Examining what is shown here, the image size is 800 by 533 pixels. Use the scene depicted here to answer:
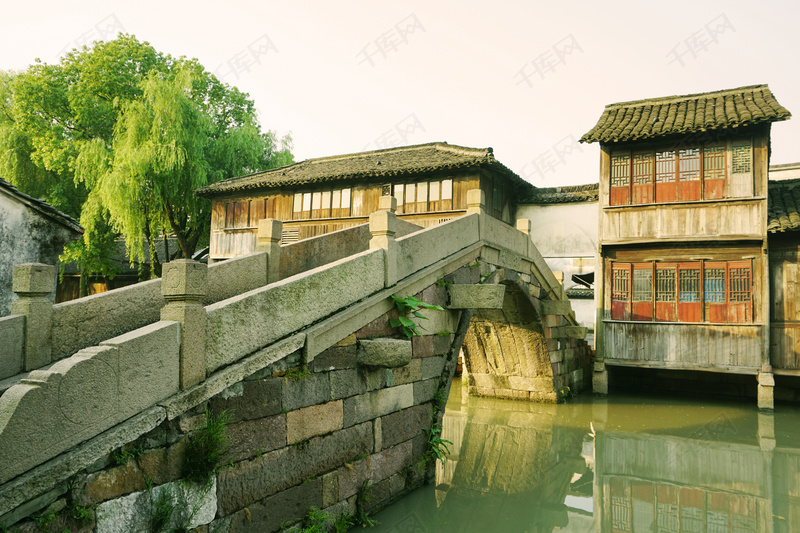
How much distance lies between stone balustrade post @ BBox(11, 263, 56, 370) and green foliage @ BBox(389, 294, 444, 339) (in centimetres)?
298

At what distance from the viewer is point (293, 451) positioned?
171 inches

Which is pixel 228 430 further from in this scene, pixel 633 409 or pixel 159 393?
pixel 633 409

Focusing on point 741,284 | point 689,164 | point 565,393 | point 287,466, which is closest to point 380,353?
point 287,466

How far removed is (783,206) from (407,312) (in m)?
10.1

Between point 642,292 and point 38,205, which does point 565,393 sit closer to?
point 642,292

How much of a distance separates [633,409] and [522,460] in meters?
4.43

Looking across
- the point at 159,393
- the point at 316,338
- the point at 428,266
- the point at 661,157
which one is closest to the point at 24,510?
the point at 159,393

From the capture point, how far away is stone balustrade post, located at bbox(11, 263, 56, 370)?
158 inches

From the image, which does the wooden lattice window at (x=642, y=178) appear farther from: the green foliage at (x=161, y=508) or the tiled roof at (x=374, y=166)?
the green foliage at (x=161, y=508)

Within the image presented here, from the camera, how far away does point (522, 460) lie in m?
7.97

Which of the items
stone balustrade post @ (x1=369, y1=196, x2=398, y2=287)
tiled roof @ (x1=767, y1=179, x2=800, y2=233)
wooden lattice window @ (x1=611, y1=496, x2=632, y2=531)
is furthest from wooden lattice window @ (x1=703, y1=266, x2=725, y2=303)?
stone balustrade post @ (x1=369, y1=196, x2=398, y2=287)

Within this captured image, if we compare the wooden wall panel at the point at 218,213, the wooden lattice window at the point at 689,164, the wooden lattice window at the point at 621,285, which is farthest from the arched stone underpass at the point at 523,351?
the wooden wall panel at the point at 218,213

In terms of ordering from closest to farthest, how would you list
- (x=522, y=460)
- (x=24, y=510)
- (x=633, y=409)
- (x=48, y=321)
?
1. (x=24, y=510)
2. (x=48, y=321)
3. (x=522, y=460)
4. (x=633, y=409)

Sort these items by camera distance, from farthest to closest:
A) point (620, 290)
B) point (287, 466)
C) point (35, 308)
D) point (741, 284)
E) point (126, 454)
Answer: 1. point (620, 290)
2. point (741, 284)
3. point (287, 466)
4. point (35, 308)
5. point (126, 454)
